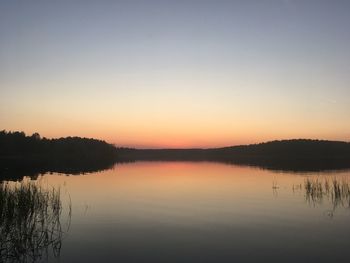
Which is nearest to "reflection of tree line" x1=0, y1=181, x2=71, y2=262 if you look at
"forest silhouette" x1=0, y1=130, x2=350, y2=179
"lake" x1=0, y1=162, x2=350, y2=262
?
"lake" x1=0, y1=162, x2=350, y2=262

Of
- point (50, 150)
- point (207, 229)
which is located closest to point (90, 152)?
point (50, 150)

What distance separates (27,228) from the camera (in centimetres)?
1568

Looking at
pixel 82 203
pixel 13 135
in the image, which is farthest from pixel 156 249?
pixel 13 135

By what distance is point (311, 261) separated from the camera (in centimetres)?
1285

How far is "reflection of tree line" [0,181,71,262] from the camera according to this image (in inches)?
518

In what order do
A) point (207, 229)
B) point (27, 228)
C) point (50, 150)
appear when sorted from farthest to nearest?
1. point (50, 150)
2. point (207, 229)
3. point (27, 228)

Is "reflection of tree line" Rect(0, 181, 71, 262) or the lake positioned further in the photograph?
the lake

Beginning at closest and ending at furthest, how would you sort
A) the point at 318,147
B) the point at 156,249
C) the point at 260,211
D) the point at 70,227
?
the point at 156,249, the point at 70,227, the point at 260,211, the point at 318,147

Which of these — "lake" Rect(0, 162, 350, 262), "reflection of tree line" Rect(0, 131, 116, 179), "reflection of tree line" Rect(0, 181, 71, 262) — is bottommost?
"lake" Rect(0, 162, 350, 262)

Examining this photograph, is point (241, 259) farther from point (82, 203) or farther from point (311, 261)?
point (82, 203)

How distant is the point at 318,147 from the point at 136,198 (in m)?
171

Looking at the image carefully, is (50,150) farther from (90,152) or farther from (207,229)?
(207,229)

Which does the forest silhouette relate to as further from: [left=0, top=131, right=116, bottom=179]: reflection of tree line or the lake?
the lake

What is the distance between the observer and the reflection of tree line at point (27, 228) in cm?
1316
